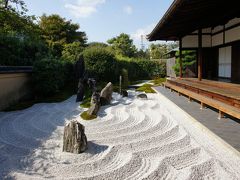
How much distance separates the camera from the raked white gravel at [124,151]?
3646mm

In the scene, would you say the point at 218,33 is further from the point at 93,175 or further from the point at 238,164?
the point at 93,175

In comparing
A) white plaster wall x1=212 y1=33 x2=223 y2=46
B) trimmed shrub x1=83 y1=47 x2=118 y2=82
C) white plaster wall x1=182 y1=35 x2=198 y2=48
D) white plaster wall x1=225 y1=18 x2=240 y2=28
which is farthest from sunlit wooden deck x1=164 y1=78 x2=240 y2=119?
trimmed shrub x1=83 y1=47 x2=118 y2=82

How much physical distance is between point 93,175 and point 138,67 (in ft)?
68.9

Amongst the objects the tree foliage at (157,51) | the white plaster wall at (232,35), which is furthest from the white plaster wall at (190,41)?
the tree foliage at (157,51)

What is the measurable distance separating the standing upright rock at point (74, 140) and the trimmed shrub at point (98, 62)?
1077 cm

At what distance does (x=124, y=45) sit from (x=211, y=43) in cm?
2843

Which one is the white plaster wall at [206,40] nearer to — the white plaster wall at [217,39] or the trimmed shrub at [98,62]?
the white plaster wall at [217,39]

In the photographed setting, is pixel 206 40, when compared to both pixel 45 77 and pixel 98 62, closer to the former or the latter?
pixel 98 62

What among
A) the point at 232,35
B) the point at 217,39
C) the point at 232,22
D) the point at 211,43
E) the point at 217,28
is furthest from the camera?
the point at 211,43

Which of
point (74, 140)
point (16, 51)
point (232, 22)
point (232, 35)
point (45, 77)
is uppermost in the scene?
point (232, 22)

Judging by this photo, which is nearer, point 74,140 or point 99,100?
point 74,140

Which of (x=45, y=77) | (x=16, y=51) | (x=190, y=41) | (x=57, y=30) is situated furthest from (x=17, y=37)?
(x=57, y=30)

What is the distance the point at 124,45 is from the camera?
39.8 meters

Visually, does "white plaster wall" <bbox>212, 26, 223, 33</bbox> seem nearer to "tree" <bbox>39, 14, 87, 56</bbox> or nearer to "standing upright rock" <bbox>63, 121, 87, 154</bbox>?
"standing upright rock" <bbox>63, 121, 87, 154</bbox>
